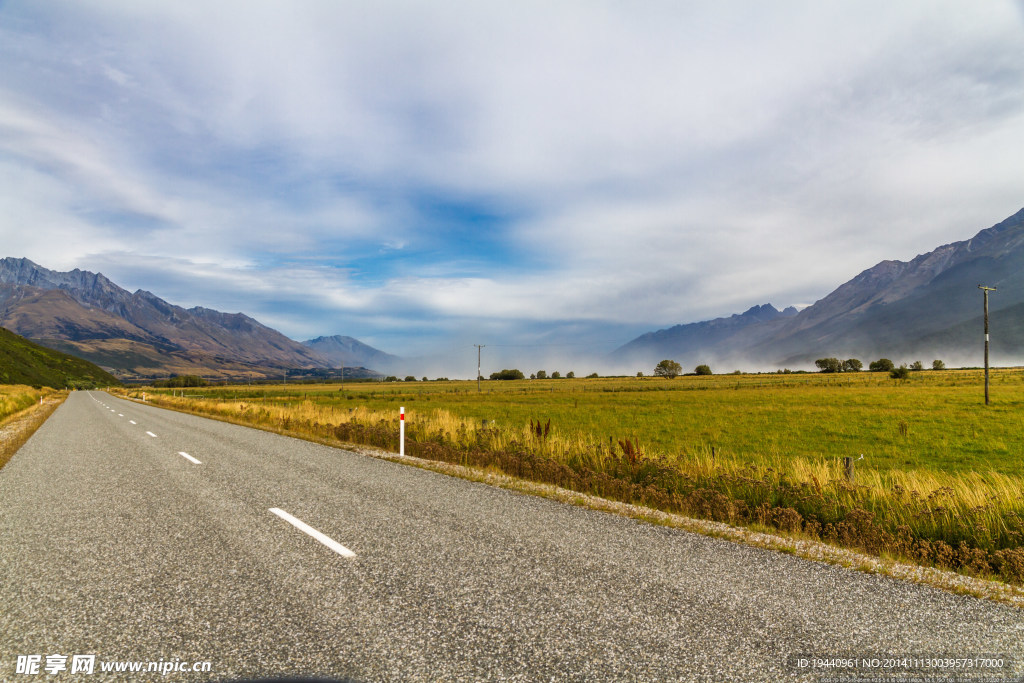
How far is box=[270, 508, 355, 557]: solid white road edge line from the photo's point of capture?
216 inches

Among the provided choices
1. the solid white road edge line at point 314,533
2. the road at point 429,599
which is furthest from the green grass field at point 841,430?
the solid white road edge line at point 314,533

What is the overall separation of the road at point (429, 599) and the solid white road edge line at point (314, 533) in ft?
0.13

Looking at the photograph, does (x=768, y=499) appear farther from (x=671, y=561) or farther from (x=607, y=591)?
(x=607, y=591)

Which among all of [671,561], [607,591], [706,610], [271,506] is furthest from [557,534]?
[271,506]

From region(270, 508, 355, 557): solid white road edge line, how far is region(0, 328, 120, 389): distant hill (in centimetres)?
9929

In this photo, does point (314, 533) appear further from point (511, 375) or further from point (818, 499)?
point (511, 375)

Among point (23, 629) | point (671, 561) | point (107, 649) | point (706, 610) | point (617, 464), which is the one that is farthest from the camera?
point (617, 464)

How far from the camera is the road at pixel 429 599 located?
11.1 feet

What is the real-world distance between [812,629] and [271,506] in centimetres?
700

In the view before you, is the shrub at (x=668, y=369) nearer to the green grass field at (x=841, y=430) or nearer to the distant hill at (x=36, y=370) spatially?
the green grass field at (x=841, y=430)

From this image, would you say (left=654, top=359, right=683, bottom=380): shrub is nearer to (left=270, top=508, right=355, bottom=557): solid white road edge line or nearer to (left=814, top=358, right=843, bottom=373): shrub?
(left=814, top=358, right=843, bottom=373): shrub

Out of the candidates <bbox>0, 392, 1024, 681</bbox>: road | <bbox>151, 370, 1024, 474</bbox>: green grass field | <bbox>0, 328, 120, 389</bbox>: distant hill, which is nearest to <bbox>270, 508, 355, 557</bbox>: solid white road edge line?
<bbox>0, 392, 1024, 681</bbox>: road

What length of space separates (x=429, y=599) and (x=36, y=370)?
148999mm

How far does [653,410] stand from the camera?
39875 mm
